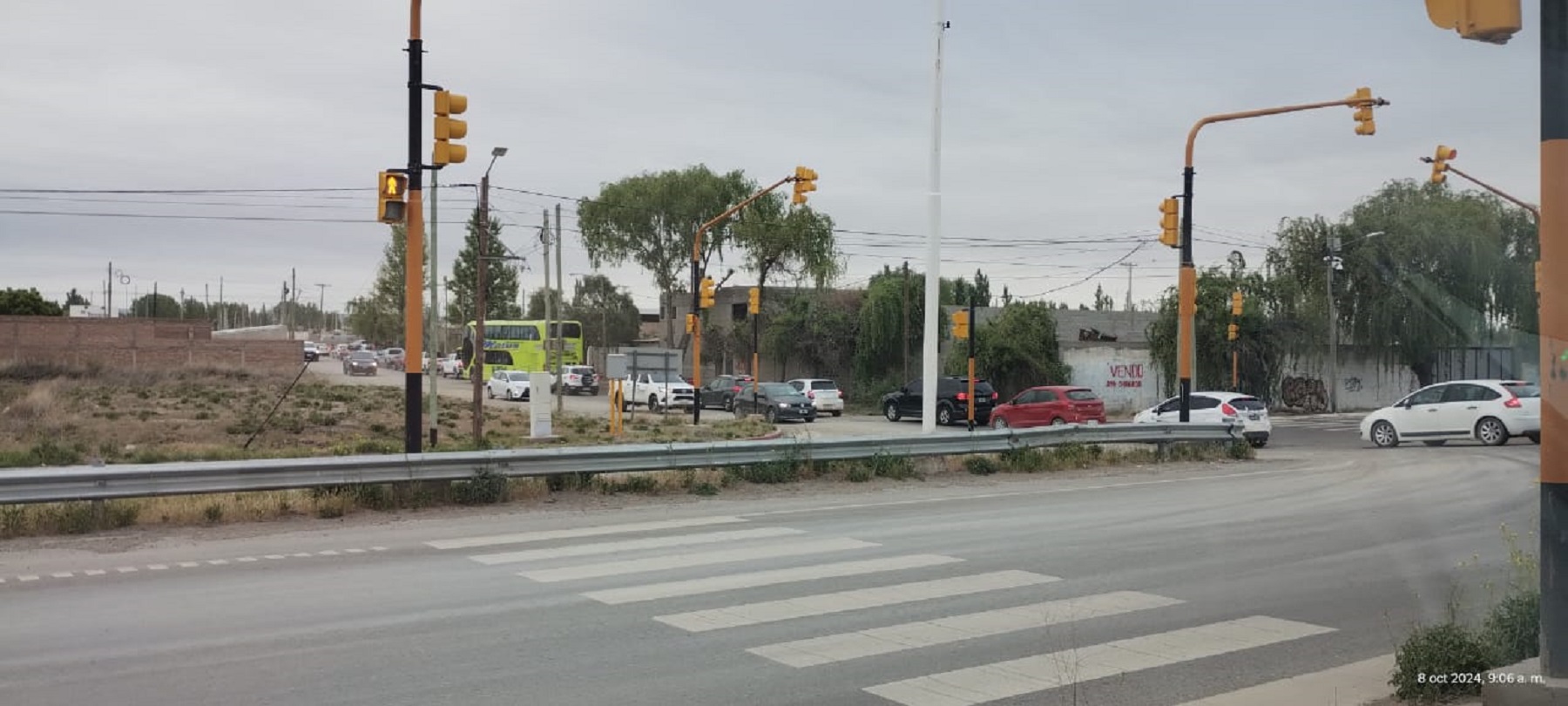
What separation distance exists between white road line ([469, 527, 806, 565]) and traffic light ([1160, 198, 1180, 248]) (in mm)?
13941

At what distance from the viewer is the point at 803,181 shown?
2872 centimetres

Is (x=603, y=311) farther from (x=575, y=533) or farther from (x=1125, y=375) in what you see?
(x=575, y=533)

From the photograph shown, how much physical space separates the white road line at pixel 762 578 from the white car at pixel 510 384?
52.3 m

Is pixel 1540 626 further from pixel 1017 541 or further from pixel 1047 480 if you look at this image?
pixel 1047 480

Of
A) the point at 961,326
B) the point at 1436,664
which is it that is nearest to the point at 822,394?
the point at 961,326

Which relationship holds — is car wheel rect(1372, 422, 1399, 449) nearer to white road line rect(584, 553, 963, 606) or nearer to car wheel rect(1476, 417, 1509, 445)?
car wheel rect(1476, 417, 1509, 445)

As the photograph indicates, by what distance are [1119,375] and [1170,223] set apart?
2985 cm

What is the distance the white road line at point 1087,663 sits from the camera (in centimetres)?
648

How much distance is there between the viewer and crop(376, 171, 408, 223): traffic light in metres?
15.9

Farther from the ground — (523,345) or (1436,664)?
(523,345)

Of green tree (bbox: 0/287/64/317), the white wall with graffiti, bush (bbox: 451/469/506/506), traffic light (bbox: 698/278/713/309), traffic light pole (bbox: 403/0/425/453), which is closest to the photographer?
bush (bbox: 451/469/506/506)

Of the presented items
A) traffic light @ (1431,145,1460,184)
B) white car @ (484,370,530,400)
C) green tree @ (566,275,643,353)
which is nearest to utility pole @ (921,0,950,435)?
traffic light @ (1431,145,1460,184)

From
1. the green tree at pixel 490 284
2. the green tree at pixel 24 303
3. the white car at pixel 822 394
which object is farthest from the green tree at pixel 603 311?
the white car at pixel 822 394

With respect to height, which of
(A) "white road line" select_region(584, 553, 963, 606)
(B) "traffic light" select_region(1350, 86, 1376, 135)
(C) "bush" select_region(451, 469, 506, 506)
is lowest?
(A) "white road line" select_region(584, 553, 963, 606)
